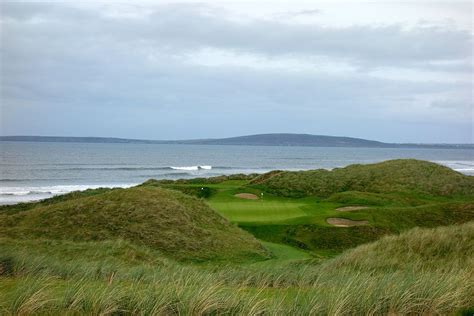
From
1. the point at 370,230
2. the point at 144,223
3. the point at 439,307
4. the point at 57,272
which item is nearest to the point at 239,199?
the point at 370,230

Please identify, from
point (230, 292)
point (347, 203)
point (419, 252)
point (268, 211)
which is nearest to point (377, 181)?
point (347, 203)

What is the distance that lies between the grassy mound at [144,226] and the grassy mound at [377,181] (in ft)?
48.7

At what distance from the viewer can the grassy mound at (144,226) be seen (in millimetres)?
17094

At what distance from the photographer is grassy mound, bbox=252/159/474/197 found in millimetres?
35375

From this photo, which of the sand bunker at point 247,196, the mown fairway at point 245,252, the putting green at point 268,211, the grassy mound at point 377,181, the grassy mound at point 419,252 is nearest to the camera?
the mown fairway at point 245,252

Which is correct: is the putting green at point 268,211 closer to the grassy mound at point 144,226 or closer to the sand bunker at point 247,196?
the sand bunker at point 247,196

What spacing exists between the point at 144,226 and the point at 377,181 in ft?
80.9

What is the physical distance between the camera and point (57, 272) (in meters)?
9.33

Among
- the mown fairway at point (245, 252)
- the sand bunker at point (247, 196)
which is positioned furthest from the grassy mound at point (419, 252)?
the sand bunker at point (247, 196)

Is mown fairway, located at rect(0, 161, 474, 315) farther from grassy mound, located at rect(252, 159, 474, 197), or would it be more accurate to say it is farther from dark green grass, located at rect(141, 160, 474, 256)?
grassy mound, located at rect(252, 159, 474, 197)

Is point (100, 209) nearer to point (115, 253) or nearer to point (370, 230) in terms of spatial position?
point (115, 253)

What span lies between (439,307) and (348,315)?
1505 mm

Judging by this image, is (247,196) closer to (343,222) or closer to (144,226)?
(343,222)

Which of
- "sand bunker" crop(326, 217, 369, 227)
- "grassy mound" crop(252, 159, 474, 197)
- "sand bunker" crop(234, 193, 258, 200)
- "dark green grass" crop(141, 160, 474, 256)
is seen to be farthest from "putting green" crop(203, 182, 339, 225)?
"grassy mound" crop(252, 159, 474, 197)
